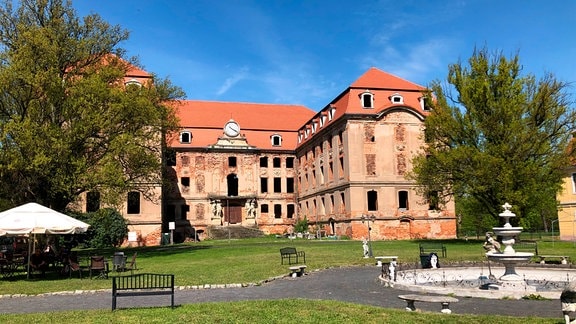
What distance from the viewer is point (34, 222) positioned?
53.6 ft

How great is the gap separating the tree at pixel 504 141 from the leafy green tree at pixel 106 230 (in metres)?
26.0

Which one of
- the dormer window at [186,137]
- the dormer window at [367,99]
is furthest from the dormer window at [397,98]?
the dormer window at [186,137]

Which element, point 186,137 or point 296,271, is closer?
point 296,271

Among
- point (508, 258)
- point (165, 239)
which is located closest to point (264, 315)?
point (508, 258)

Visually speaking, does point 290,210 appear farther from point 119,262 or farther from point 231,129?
point 119,262

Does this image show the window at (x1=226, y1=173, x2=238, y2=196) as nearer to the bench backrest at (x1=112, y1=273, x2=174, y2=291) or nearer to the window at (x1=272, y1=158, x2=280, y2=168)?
the window at (x1=272, y1=158, x2=280, y2=168)

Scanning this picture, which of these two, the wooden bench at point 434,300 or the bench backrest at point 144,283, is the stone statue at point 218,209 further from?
the wooden bench at point 434,300

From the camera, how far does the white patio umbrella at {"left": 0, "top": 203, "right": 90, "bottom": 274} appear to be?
52.3 feet

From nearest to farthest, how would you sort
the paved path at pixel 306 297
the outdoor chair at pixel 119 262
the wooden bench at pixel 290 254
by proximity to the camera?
the paved path at pixel 306 297 → the outdoor chair at pixel 119 262 → the wooden bench at pixel 290 254

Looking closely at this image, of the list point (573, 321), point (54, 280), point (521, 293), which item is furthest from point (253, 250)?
point (573, 321)

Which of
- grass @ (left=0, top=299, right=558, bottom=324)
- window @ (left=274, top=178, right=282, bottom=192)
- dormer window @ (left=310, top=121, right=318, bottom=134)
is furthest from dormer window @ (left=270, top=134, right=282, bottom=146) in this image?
grass @ (left=0, top=299, right=558, bottom=324)

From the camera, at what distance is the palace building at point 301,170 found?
135 ft

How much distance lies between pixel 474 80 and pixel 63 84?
24.6 meters

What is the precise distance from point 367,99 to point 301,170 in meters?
14.9
